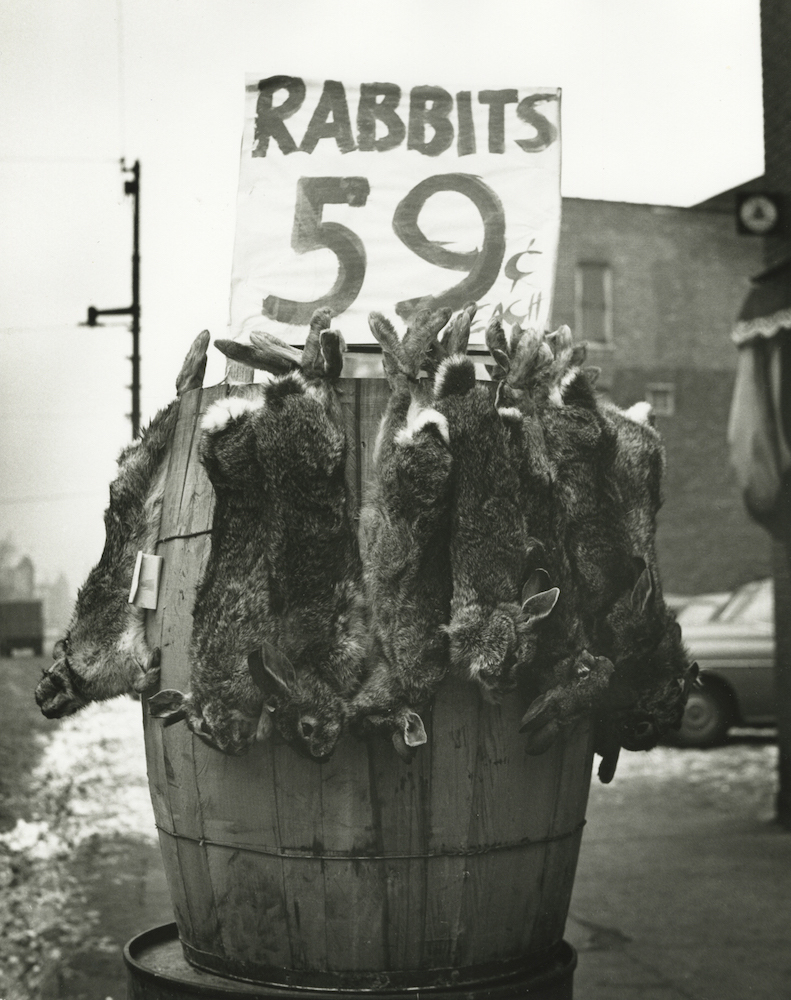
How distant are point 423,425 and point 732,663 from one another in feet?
13.4

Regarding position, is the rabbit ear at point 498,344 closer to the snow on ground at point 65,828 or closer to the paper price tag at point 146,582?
the paper price tag at point 146,582

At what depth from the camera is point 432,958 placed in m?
1.82

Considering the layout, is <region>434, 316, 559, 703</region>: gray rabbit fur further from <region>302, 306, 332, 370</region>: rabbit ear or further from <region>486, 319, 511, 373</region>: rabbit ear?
<region>302, 306, 332, 370</region>: rabbit ear

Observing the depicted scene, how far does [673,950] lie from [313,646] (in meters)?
3.21

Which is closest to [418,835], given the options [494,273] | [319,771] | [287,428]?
[319,771]

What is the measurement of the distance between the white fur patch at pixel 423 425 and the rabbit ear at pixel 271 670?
430mm

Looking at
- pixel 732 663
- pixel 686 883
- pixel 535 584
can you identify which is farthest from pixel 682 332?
pixel 535 584

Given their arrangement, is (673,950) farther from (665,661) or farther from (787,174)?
(787,174)

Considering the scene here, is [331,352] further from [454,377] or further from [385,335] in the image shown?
[454,377]

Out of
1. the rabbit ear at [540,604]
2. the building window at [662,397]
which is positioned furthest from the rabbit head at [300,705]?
the building window at [662,397]

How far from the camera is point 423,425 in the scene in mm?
1761

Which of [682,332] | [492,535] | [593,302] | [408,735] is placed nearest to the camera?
[408,735]

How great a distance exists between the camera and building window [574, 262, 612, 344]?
5129mm

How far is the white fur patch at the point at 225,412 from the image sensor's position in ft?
5.88
